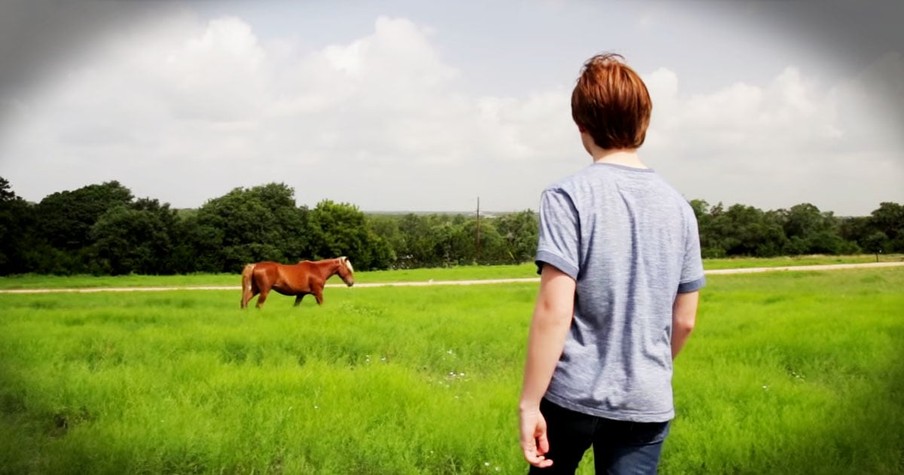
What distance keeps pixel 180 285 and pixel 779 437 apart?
1946cm

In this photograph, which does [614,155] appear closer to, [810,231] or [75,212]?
[810,231]

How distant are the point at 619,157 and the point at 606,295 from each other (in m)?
0.34

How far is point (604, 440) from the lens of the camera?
1635 millimetres

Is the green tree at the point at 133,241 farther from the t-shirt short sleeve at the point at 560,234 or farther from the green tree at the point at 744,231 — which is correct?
the t-shirt short sleeve at the point at 560,234

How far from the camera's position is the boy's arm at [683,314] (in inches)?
68.7

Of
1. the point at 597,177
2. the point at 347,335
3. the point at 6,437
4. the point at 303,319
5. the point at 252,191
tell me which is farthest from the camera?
the point at 252,191

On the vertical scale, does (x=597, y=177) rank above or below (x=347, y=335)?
above

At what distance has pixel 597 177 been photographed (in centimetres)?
151

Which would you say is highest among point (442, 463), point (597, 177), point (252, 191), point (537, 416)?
point (252, 191)

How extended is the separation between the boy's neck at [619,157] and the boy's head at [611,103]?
0.5 inches

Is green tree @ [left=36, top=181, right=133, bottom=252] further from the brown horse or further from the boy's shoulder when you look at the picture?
the boy's shoulder

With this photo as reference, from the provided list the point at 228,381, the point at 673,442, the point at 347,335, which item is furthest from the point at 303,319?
the point at 673,442

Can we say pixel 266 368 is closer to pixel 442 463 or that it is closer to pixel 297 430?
pixel 297 430

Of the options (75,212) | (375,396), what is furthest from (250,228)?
(375,396)
